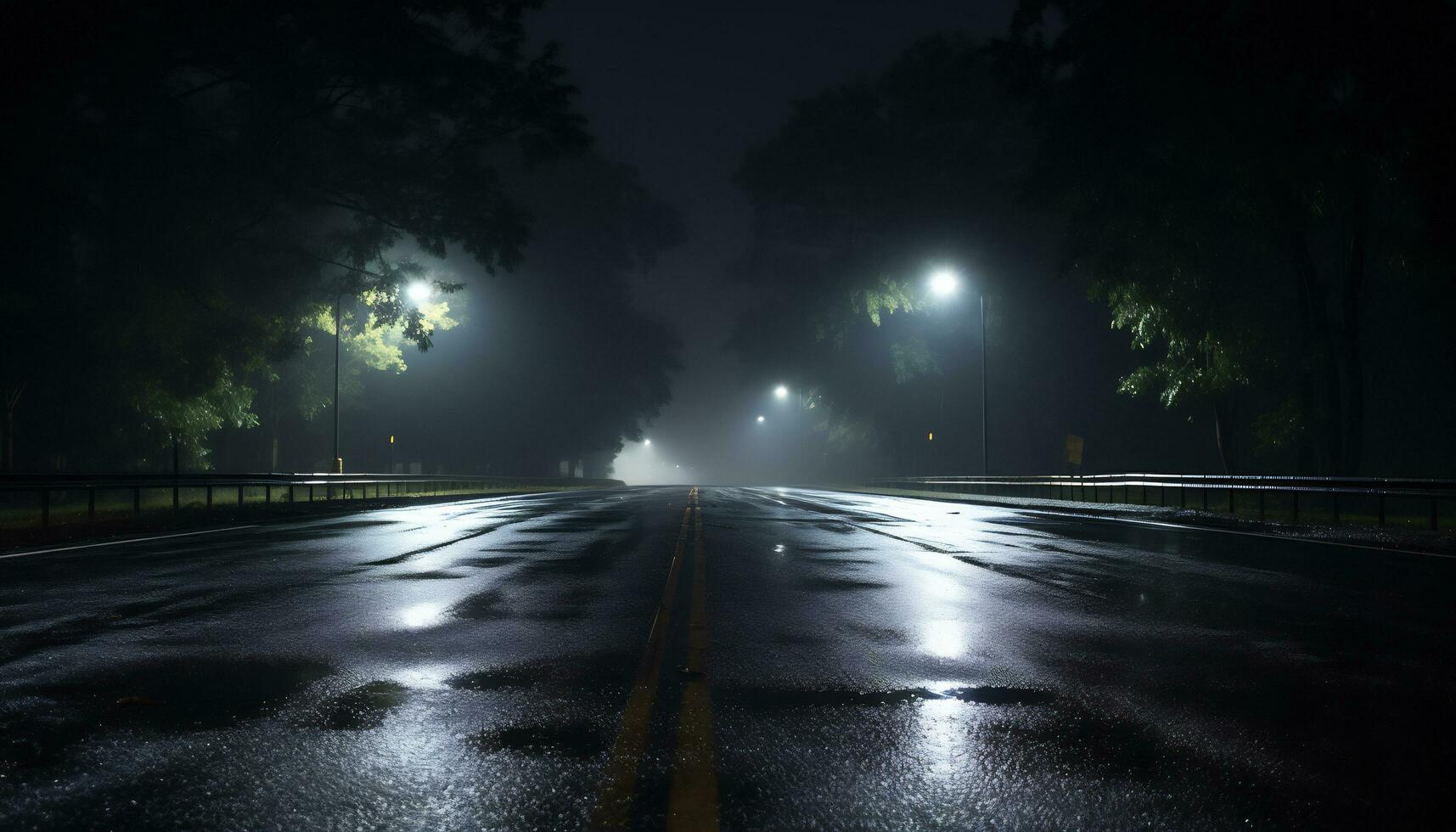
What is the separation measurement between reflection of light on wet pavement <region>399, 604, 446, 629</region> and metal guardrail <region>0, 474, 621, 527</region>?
12.2 meters

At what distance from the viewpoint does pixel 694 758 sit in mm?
4102

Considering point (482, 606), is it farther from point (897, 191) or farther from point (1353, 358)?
point (897, 191)

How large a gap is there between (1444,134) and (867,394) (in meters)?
41.1

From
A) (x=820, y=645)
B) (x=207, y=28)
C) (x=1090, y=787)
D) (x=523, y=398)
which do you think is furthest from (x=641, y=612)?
(x=523, y=398)

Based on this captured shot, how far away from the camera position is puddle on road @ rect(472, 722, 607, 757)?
420 cm

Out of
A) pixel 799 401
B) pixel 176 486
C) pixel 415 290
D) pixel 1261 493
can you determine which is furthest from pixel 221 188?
pixel 799 401

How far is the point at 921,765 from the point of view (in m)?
4.04

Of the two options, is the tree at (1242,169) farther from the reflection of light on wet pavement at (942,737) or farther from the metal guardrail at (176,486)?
the metal guardrail at (176,486)

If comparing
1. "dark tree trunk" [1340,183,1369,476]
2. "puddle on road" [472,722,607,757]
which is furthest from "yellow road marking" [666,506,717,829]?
"dark tree trunk" [1340,183,1369,476]

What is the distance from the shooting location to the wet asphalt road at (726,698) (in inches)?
143

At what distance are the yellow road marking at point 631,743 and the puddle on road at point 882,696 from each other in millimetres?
463

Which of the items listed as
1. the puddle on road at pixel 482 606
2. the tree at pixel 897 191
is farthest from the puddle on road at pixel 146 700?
the tree at pixel 897 191

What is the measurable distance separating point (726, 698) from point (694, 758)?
1.05m

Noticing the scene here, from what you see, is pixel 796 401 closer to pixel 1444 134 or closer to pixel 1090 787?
pixel 1444 134
